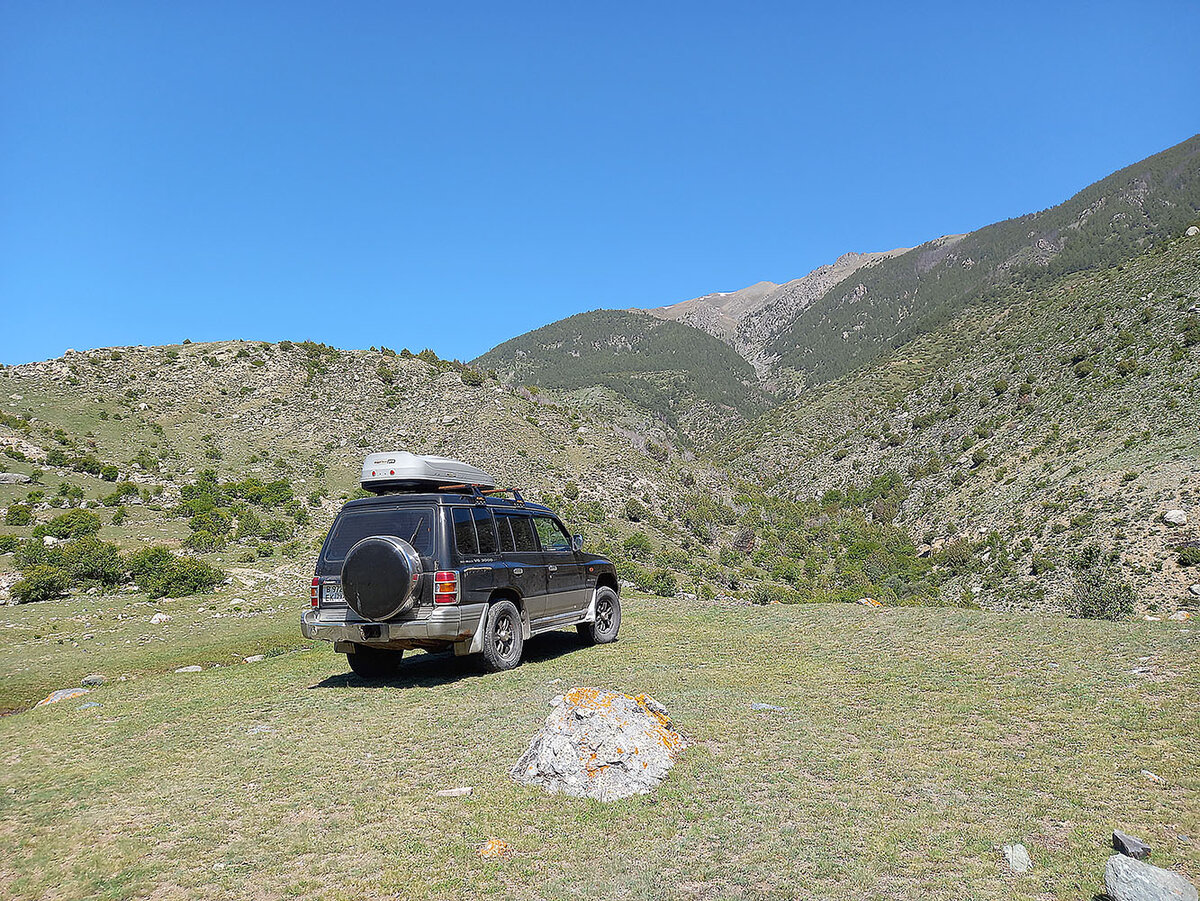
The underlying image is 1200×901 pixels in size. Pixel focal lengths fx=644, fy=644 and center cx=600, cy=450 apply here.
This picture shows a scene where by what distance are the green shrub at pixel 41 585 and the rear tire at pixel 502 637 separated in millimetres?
16116

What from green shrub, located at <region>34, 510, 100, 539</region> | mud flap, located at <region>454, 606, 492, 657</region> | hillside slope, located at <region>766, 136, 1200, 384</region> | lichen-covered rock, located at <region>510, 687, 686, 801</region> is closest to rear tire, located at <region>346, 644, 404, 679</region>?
mud flap, located at <region>454, 606, 492, 657</region>

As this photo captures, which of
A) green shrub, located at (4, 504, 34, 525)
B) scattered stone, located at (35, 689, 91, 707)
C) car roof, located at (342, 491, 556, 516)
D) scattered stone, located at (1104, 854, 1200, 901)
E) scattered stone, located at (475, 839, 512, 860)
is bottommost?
scattered stone, located at (1104, 854, 1200, 901)

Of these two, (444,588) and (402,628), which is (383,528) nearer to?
(444,588)

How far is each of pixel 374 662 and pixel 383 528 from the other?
240cm

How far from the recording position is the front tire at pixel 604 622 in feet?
39.7

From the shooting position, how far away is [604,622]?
12.5 meters

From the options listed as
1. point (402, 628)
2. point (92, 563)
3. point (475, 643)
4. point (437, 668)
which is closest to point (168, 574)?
point (92, 563)

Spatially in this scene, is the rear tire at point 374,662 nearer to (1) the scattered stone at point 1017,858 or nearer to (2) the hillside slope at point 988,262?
(1) the scattered stone at point 1017,858

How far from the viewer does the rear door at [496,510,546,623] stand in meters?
9.93

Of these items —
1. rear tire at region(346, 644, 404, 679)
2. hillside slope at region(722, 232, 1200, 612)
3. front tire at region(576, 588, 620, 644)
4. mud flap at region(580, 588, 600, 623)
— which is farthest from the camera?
hillside slope at region(722, 232, 1200, 612)

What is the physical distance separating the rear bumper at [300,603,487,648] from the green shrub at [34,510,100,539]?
2073 cm

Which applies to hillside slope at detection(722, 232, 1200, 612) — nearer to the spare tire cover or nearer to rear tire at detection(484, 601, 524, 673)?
rear tire at detection(484, 601, 524, 673)

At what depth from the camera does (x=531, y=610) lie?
1023cm

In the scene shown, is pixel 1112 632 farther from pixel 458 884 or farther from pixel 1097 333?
pixel 1097 333
